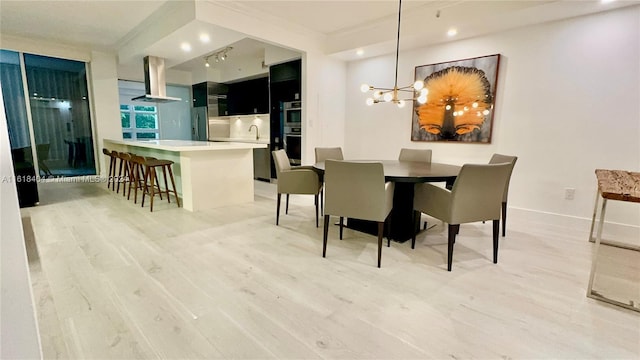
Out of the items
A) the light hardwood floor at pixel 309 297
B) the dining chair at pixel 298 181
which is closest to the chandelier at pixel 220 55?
the dining chair at pixel 298 181

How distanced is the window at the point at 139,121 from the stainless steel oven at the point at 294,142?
4.60 m

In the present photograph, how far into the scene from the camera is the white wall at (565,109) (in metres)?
3.10

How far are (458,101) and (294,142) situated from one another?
2.76m

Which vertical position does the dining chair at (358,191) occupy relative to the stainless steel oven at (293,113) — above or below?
below

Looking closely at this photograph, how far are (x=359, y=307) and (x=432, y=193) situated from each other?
3.87 feet

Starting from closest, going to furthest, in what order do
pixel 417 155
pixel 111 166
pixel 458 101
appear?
1. pixel 417 155
2. pixel 458 101
3. pixel 111 166

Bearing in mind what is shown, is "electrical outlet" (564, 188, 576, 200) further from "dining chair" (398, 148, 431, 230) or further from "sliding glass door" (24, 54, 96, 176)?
"sliding glass door" (24, 54, 96, 176)

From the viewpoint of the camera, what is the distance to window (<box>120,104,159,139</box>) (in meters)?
8.14

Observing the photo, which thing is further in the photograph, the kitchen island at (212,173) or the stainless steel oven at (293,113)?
the stainless steel oven at (293,113)

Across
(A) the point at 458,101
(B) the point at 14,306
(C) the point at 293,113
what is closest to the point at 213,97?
(C) the point at 293,113

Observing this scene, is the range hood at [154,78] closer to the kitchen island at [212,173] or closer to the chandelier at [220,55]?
the chandelier at [220,55]

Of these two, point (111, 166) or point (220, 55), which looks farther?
point (220, 55)

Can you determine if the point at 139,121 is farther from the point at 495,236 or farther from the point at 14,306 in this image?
the point at 14,306

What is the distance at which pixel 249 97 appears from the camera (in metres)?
6.81
